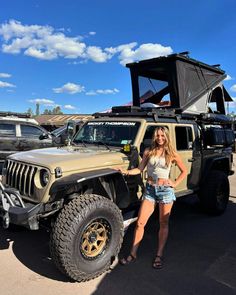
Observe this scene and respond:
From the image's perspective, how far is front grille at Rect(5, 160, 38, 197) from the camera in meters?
4.36

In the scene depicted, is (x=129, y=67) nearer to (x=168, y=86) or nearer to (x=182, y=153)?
→ (x=168, y=86)

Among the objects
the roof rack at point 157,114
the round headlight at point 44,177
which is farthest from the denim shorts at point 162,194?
the roof rack at point 157,114

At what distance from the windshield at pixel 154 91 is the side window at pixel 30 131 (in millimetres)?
4766

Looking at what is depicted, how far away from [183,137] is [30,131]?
263 inches

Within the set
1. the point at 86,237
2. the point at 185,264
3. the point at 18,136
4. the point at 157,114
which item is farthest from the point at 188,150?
the point at 18,136

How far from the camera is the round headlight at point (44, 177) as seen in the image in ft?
13.9

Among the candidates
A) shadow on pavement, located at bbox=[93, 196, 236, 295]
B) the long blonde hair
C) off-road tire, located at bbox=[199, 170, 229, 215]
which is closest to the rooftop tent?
off-road tire, located at bbox=[199, 170, 229, 215]

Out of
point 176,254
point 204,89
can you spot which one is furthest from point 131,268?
point 204,89

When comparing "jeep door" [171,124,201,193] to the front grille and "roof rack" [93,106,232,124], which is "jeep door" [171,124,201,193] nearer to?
"roof rack" [93,106,232,124]

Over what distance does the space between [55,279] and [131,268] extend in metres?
0.97

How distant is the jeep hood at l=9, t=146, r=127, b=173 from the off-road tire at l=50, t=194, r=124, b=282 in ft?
1.47

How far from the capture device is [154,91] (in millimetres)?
7785

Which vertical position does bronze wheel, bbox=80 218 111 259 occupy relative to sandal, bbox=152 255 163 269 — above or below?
above

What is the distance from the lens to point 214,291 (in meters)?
3.85
